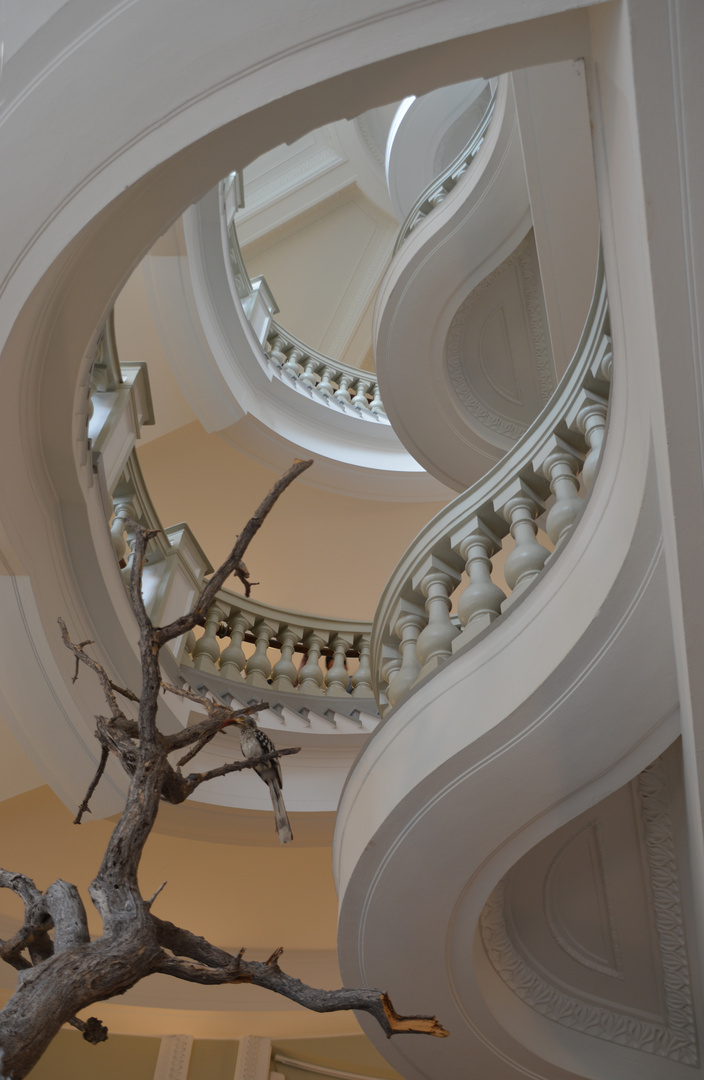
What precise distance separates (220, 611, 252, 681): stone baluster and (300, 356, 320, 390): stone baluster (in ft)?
14.2

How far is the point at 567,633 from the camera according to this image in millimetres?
2791

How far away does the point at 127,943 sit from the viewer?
1228 mm

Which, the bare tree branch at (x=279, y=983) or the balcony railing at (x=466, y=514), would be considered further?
the balcony railing at (x=466, y=514)

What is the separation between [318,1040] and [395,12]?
572 cm

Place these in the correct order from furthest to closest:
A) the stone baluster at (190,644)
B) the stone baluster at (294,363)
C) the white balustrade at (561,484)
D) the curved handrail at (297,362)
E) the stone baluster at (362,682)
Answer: the stone baluster at (294,363) < the curved handrail at (297,362) < the stone baluster at (362,682) < the stone baluster at (190,644) < the white balustrade at (561,484)

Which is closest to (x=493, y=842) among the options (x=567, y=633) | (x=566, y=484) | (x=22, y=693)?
(x=567, y=633)

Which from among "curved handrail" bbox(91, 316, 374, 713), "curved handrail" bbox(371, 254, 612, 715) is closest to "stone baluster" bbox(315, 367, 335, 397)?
"curved handrail" bbox(91, 316, 374, 713)

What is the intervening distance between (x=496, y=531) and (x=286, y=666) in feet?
8.49

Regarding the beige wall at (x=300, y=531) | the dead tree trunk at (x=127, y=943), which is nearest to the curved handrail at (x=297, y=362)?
the beige wall at (x=300, y=531)

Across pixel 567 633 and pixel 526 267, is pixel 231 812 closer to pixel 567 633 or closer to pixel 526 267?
pixel 567 633

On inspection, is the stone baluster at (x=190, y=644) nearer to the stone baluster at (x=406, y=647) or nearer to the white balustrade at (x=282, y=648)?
the white balustrade at (x=282, y=648)

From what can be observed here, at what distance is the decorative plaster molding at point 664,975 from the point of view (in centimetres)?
344

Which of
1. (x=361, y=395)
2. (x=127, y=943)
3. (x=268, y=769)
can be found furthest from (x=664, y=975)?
(x=361, y=395)

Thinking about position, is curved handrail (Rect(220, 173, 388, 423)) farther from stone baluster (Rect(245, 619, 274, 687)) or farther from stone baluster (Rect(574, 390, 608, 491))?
stone baluster (Rect(574, 390, 608, 491))
